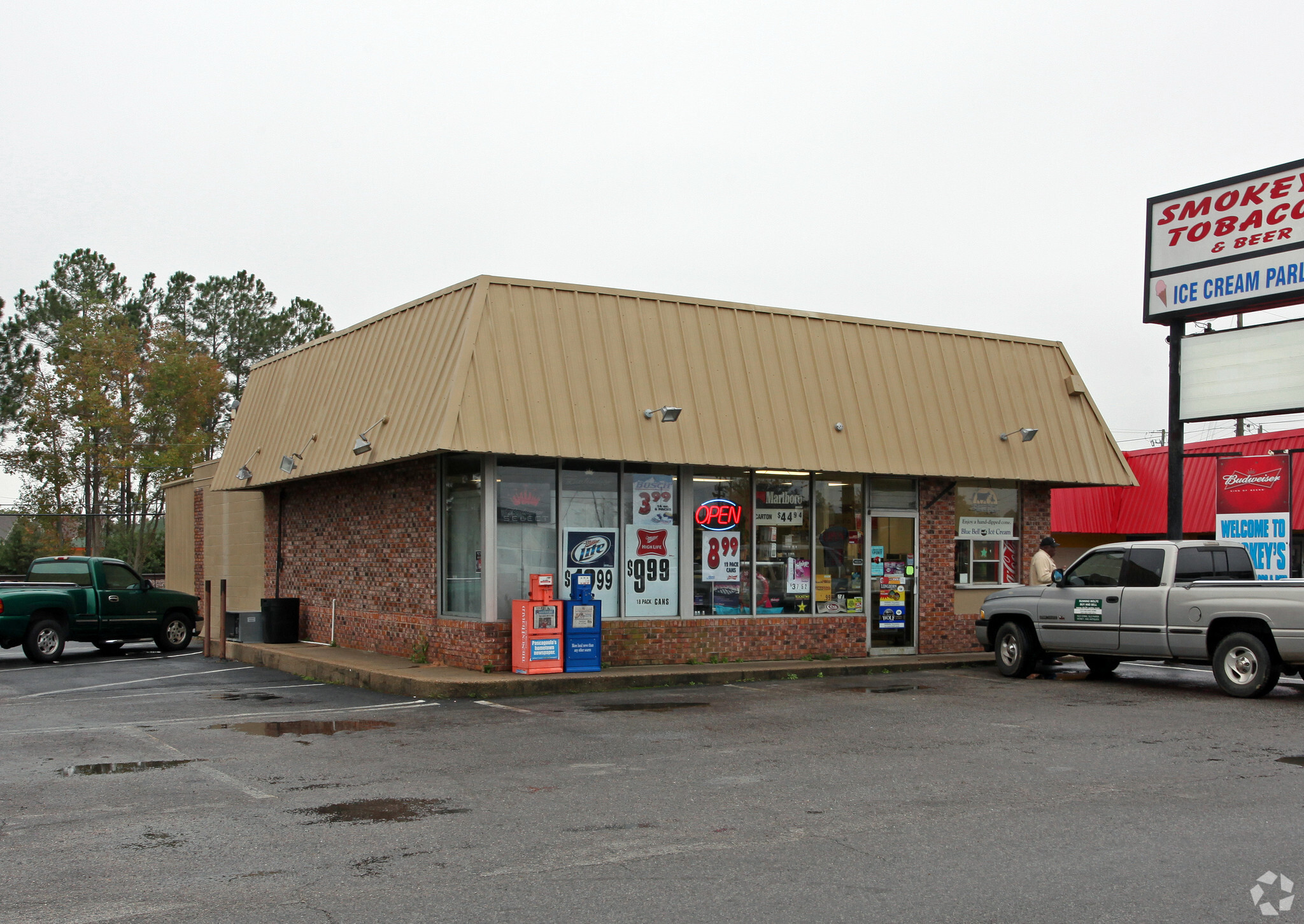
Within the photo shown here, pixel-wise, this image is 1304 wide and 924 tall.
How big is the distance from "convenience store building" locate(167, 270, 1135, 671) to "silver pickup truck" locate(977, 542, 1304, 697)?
2.71 metres

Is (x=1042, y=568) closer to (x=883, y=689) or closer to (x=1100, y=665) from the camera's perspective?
(x=1100, y=665)

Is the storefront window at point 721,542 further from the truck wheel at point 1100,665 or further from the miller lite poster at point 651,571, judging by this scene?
the truck wheel at point 1100,665

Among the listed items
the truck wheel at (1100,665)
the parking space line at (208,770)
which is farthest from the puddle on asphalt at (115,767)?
the truck wheel at (1100,665)

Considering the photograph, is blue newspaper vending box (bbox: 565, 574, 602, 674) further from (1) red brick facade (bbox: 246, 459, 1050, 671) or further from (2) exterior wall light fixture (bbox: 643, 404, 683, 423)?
(2) exterior wall light fixture (bbox: 643, 404, 683, 423)

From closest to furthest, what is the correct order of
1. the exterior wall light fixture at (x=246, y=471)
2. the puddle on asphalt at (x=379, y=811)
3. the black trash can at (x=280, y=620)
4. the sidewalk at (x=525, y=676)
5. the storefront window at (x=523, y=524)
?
the puddle on asphalt at (x=379, y=811), the sidewalk at (x=525, y=676), the storefront window at (x=523, y=524), the black trash can at (x=280, y=620), the exterior wall light fixture at (x=246, y=471)

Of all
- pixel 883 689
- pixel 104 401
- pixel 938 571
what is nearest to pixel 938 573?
pixel 938 571

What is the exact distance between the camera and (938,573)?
19.9m

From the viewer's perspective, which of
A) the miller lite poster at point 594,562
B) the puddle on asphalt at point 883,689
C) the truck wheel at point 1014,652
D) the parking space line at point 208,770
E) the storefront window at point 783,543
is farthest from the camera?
the storefront window at point 783,543

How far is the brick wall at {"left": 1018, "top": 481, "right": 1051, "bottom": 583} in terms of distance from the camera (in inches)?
820

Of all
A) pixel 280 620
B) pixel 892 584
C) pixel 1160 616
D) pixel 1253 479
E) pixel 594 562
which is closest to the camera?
pixel 1160 616

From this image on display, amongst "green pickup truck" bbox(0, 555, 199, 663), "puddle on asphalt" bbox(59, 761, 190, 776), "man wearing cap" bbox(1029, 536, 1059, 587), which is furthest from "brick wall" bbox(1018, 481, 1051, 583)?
"green pickup truck" bbox(0, 555, 199, 663)

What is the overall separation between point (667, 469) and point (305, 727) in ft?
23.0

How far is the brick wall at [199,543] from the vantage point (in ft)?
90.4

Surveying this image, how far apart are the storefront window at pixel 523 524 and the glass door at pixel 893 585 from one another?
586 centimetres
